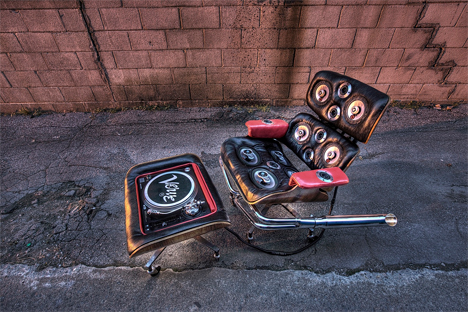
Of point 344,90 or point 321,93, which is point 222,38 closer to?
point 321,93

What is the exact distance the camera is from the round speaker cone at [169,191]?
1.75 metres

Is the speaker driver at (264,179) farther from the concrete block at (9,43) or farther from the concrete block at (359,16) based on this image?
the concrete block at (9,43)

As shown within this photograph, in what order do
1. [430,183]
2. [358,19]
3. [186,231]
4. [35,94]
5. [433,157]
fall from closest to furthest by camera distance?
[186,231] < [430,183] < [433,157] < [358,19] < [35,94]

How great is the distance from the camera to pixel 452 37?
3.31 m

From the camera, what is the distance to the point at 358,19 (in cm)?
316

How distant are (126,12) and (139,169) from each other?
2362 millimetres

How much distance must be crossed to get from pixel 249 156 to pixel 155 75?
2381 mm

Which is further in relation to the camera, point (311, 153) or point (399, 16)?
point (399, 16)

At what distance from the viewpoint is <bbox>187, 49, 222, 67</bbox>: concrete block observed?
134 inches

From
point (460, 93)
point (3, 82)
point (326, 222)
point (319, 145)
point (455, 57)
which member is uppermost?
point (455, 57)

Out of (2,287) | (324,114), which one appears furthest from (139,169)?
(324,114)

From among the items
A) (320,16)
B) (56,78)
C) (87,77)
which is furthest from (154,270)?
(320,16)

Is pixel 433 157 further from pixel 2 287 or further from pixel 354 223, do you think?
pixel 2 287

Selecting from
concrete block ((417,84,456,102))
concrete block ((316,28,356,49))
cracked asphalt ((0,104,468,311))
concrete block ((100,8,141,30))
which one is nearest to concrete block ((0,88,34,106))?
cracked asphalt ((0,104,468,311))
